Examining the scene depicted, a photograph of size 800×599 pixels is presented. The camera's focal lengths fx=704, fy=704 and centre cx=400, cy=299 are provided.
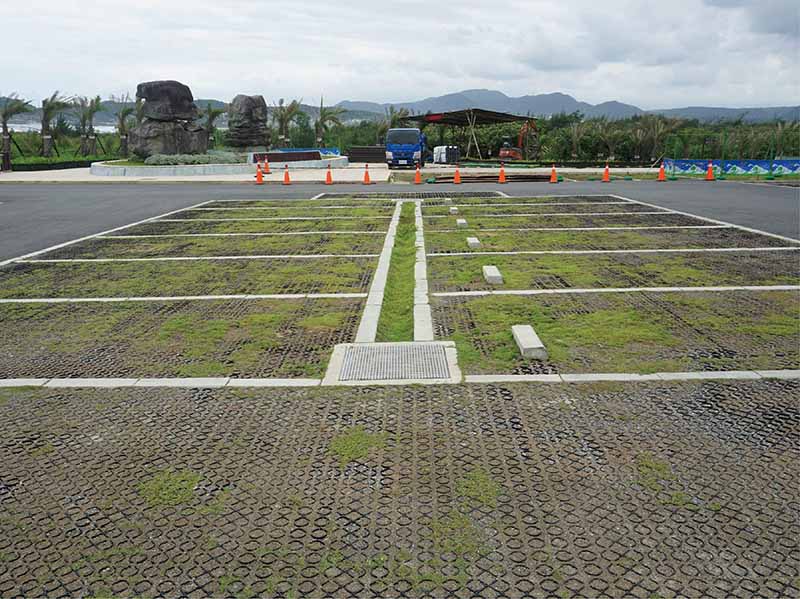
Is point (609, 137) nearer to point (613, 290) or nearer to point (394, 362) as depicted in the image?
point (613, 290)

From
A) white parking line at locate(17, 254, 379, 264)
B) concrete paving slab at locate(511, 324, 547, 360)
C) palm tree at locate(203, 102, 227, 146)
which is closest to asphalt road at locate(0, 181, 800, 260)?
white parking line at locate(17, 254, 379, 264)

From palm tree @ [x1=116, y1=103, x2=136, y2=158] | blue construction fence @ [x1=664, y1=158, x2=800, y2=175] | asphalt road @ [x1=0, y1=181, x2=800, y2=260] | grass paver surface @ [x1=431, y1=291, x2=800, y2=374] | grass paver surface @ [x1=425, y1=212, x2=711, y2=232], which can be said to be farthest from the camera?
palm tree @ [x1=116, y1=103, x2=136, y2=158]

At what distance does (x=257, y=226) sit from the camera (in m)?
13.9

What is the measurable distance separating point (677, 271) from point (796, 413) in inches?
182

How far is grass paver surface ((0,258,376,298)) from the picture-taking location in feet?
27.3

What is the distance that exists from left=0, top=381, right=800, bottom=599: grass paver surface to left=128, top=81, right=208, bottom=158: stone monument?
30.6 meters

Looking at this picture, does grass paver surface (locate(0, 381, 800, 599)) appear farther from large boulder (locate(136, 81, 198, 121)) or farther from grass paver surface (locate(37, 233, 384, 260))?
large boulder (locate(136, 81, 198, 121))

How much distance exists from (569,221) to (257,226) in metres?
6.17

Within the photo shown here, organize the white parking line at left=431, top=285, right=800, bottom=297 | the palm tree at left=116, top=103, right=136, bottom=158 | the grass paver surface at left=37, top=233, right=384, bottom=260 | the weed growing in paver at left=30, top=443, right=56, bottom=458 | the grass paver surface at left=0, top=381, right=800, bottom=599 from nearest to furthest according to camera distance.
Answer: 1. the grass paver surface at left=0, top=381, right=800, bottom=599
2. the weed growing in paver at left=30, top=443, right=56, bottom=458
3. the white parking line at left=431, top=285, right=800, bottom=297
4. the grass paver surface at left=37, top=233, right=384, bottom=260
5. the palm tree at left=116, top=103, right=136, bottom=158

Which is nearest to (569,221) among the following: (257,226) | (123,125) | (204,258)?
(257,226)

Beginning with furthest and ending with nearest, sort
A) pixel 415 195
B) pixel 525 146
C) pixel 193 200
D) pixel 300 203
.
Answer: pixel 525 146 → pixel 415 195 → pixel 193 200 → pixel 300 203

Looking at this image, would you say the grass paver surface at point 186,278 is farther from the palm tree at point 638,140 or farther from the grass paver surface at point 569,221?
the palm tree at point 638,140

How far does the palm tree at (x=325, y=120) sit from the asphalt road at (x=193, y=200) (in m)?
22.1

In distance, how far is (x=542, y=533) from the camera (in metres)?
3.25
